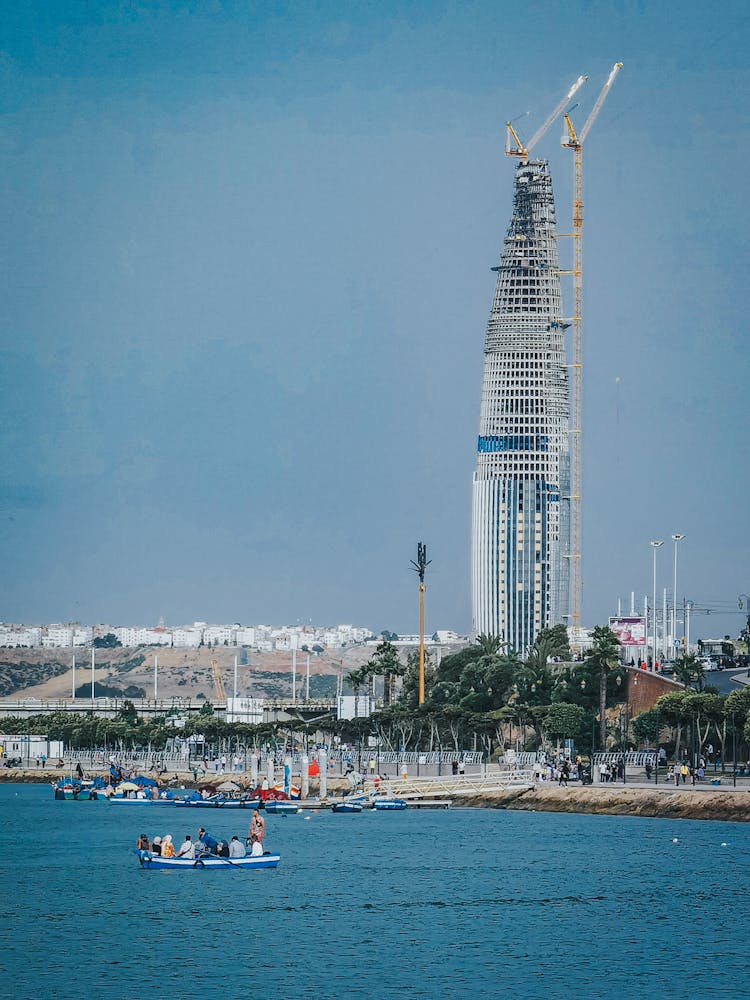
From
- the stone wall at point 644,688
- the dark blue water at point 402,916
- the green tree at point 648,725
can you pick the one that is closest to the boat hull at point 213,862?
the dark blue water at point 402,916

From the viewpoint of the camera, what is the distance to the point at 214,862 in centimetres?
9256

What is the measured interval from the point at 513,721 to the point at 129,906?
8921 cm

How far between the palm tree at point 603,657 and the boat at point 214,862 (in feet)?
215

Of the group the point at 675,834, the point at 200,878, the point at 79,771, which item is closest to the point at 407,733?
the point at 79,771

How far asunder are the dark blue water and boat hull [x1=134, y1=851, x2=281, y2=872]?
53 centimetres

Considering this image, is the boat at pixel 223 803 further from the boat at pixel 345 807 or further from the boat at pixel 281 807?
the boat at pixel 345 807

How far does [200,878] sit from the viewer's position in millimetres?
90500

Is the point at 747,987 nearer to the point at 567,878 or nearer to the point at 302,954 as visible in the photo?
the point at 302,954

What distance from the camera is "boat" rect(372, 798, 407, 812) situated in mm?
131875

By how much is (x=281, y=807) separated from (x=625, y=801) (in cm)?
2776

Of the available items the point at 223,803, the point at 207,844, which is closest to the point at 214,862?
the point at 207,844

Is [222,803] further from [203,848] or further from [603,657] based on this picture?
[203,848]

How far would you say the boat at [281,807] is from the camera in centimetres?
13300

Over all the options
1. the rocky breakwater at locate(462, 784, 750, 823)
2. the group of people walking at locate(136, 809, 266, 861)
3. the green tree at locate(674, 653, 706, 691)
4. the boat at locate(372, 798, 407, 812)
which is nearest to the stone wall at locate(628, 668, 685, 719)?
the green tree at locate(674, 653, 706, 691)
